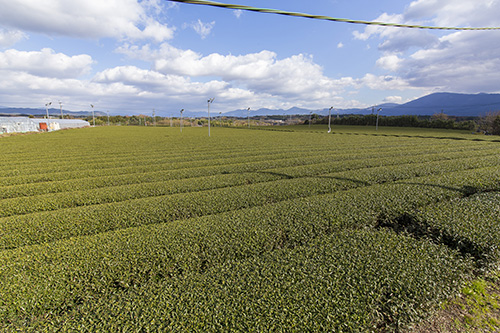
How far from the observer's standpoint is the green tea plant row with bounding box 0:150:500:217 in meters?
8.87

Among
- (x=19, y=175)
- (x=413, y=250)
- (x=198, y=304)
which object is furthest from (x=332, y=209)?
(x=19, y=175)

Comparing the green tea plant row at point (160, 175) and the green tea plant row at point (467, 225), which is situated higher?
the green tea plant row at point (160, 175)

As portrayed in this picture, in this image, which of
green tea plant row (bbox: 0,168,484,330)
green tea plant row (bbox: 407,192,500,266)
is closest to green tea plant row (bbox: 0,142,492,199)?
green tea plant row (bbox: 0,168,484,330)

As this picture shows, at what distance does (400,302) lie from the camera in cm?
406

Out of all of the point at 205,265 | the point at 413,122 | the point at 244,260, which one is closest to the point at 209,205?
the point at 205,265

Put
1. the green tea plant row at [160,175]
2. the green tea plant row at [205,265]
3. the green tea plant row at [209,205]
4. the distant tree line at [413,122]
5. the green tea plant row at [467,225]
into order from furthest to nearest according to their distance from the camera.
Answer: the distant tree line at [413,122]
the green tea plant row at [160,175]
the green tea plant row at [209,205]
the green tea plant row at [467,225]
the green tea plant row at [205,265]

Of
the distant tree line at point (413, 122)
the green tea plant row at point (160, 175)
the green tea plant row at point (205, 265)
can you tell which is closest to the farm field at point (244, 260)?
the green tea plant row at point (205, 265)

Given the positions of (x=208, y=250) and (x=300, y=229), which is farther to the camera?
(x=300, y=229)

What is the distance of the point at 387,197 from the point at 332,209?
104 inches

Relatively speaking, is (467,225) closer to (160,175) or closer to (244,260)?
(244,260)

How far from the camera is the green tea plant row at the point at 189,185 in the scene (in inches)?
349

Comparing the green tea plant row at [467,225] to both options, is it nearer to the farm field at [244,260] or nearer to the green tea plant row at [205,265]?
the farm field at [244,260]

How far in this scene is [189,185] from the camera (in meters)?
11.3

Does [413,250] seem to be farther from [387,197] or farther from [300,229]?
[387,197]
